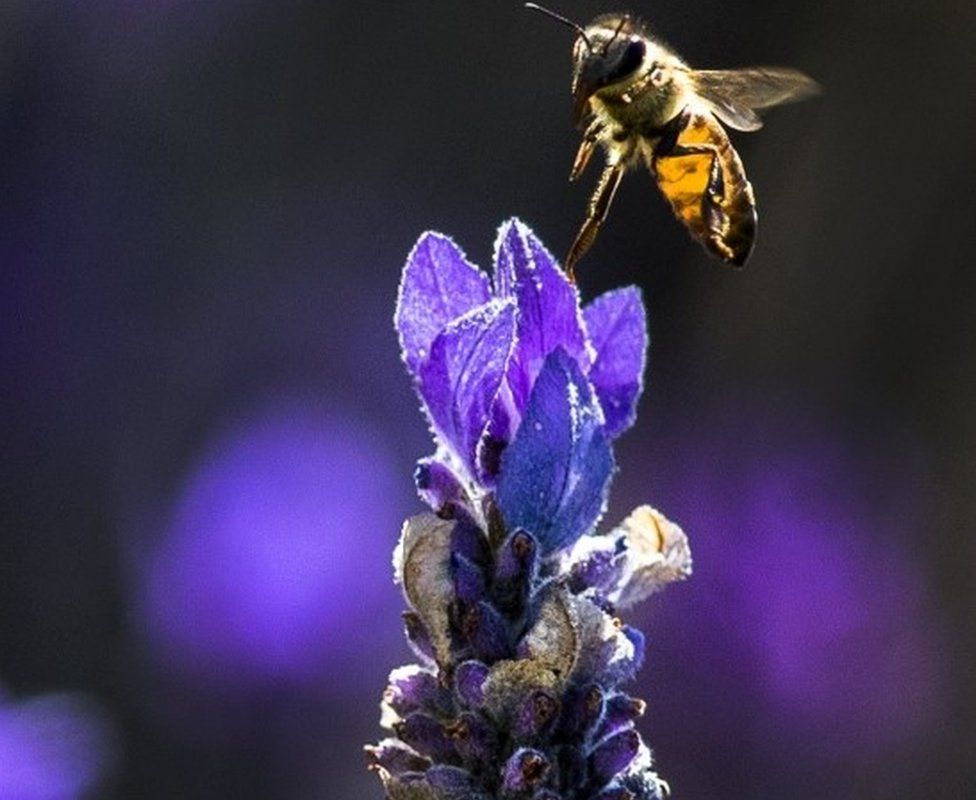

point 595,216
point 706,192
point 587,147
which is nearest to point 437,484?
point 595,216

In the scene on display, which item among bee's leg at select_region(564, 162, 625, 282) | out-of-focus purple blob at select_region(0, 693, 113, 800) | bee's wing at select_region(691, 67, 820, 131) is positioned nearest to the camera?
bee's leg at select_region(564, 162, 625, 282)

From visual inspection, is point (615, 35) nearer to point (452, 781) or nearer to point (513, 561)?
point (513, 561)

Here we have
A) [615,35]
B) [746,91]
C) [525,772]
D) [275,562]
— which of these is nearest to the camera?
[525,772]

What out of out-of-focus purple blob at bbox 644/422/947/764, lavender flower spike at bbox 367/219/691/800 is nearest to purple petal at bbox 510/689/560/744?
lavender flower spike at bbox 367/219/691/800

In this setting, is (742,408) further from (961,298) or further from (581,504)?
(581,504)

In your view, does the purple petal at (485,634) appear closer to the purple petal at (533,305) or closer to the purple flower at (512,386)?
the purple flower at (512,386)

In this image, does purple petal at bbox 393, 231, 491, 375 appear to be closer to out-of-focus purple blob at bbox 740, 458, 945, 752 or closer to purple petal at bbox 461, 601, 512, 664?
purple petal at bbox 461, 601, 512, 664
